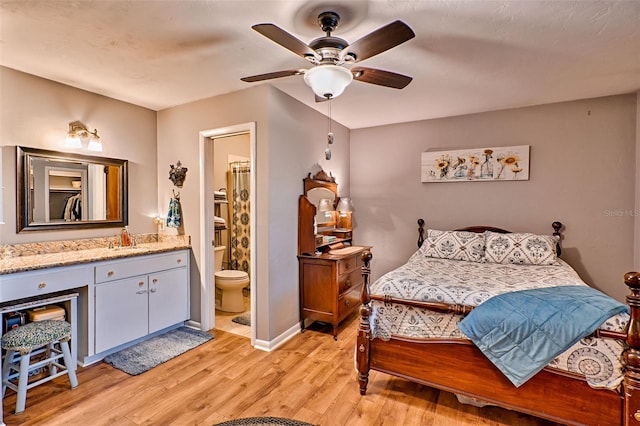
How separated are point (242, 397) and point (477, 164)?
3.53 m

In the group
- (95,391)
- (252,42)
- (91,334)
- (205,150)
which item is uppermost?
(252,42)

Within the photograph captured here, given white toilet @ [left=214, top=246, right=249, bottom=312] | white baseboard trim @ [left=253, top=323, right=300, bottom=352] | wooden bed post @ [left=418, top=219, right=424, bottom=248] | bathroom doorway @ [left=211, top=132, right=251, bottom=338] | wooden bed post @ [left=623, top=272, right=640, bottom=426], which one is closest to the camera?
wooden bed post @ [left=623, top=272, right=640, bottom=426]

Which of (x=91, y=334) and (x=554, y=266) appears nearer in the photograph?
(x=91, y=334)

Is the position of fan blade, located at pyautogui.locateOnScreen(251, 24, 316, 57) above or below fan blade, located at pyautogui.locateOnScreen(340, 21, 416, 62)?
above

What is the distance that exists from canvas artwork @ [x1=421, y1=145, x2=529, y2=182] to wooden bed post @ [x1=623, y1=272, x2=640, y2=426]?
2.30 metres

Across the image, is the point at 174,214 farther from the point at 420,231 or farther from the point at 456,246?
the point at 456,246

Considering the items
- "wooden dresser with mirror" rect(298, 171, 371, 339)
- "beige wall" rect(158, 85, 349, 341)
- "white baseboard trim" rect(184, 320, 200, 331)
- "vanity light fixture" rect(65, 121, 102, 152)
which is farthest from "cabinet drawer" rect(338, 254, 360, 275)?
"vanity light fixture" rect(65, 121, 102, 152)

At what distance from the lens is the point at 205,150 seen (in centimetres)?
339

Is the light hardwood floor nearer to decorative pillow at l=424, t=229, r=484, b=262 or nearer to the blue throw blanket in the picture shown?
the blue throw blanket

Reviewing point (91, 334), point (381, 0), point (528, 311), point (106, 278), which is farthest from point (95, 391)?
point (381, 0)

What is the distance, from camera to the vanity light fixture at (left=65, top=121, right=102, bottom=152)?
295 cm

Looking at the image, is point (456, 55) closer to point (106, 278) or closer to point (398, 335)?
point (398, 335)

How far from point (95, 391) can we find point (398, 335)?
2239 mm

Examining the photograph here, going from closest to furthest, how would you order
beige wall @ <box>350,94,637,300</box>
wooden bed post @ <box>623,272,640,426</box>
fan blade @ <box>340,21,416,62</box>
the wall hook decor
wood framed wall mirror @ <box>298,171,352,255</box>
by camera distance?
fan blade @ <box>340,21,416,62</box>
wooden bed post @ <box>623,272,640,426</box>
beige wall @ <box>350,94,637,300</box>
wood framed wall mirror @ <box>298,171,352,255</box>
the wall hook decor
